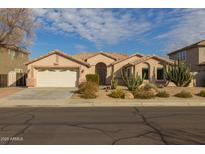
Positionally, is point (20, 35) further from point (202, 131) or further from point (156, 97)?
point (202, 131)

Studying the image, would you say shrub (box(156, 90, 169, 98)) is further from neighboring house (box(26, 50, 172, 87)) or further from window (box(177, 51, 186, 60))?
window (box(177, 51, 186, 60))

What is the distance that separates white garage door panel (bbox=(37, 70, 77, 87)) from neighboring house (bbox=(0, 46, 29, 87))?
4679 millimetres

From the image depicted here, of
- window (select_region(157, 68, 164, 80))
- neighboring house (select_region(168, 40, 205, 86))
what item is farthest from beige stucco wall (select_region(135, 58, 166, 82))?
neighboring house (select_region(168, 40, 205, 86))

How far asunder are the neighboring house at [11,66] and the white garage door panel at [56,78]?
4.68m

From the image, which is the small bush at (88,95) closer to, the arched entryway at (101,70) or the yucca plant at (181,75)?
the yucca plant at (181,75)

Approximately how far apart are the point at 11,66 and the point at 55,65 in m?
12.9

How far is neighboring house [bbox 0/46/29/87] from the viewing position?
34.4 meters

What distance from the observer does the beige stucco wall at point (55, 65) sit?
3178 cm

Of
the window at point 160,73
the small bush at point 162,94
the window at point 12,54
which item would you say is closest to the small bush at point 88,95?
the small bush at point 162,94

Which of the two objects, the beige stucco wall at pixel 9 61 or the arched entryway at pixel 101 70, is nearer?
the beige stucco wall at pixel 9 61

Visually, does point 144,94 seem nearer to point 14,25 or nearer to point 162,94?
point 162,94

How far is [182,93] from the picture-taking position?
72.1 ft

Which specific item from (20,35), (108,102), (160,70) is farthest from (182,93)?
(20,35)

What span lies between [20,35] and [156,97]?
58.5 ft
